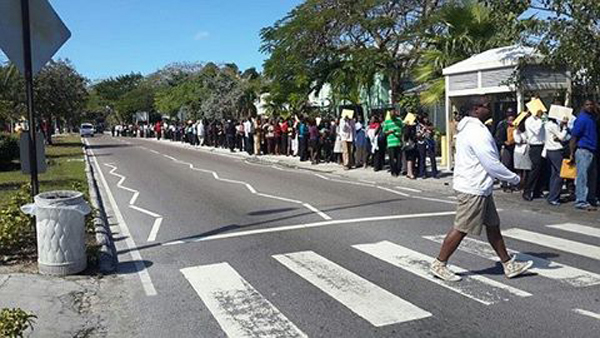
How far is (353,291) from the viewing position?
21.8 feet

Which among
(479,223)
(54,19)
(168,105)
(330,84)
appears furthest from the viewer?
(168,105)

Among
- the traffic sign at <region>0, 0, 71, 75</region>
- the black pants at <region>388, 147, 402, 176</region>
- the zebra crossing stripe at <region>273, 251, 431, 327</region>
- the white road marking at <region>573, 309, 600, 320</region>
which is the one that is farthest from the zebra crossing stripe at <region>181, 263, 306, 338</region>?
the black pants at <region>388, 147, 402, 176</region>

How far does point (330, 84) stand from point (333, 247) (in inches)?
850

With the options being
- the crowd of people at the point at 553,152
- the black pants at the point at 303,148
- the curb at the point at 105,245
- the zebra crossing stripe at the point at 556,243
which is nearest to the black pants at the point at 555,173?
the crowd of people at the point at 553,152

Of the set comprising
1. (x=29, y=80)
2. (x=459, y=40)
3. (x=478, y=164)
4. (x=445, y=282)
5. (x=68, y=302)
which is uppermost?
(x=459, y=40)

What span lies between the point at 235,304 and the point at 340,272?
1.53m

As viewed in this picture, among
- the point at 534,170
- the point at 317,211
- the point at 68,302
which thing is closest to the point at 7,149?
the point at 317,211

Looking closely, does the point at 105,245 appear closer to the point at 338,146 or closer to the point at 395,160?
the point at 395,160

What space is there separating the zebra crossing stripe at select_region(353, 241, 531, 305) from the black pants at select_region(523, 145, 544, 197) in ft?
17.0

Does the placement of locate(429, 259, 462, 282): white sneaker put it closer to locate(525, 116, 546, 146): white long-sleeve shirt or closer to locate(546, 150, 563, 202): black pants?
locate(546, 150, 563, 202): black pants

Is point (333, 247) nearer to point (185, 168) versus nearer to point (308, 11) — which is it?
point (185, 168)

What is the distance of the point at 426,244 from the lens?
8.83 m

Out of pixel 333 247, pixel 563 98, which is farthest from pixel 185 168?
pixel 333 247

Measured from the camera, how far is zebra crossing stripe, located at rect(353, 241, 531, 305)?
20.8 feet
